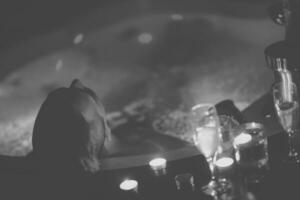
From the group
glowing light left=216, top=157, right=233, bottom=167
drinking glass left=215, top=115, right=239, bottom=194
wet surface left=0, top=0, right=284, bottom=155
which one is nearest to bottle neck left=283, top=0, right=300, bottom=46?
drinking glass left=215, top=115, right=239, bottom=194

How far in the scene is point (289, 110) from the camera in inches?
48.7

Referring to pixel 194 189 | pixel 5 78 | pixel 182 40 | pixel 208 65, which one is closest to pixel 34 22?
pixel 5 78

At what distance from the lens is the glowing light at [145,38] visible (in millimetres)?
4374

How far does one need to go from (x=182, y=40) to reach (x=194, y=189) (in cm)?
306

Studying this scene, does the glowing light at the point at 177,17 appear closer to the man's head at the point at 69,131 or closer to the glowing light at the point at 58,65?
the glowing light at the point at 58,65

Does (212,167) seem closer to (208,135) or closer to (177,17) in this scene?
(208,135)

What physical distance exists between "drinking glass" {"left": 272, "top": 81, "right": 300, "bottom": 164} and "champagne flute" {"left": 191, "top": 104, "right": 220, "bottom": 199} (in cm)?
18

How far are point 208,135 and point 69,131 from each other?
2.33 ft

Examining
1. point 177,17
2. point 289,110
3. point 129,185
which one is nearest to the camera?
point 289,110

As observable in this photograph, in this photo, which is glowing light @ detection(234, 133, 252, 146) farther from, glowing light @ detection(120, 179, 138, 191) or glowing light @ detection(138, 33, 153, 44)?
glowing light @ detection(138, 33, 153, 44)

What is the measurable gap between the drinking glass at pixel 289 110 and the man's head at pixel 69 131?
0.67 meters

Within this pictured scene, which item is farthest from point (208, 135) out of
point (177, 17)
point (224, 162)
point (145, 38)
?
point (177, 17)

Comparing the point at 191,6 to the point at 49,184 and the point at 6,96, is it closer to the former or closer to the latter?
the point at 6,96

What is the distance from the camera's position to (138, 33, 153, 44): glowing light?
437cm
